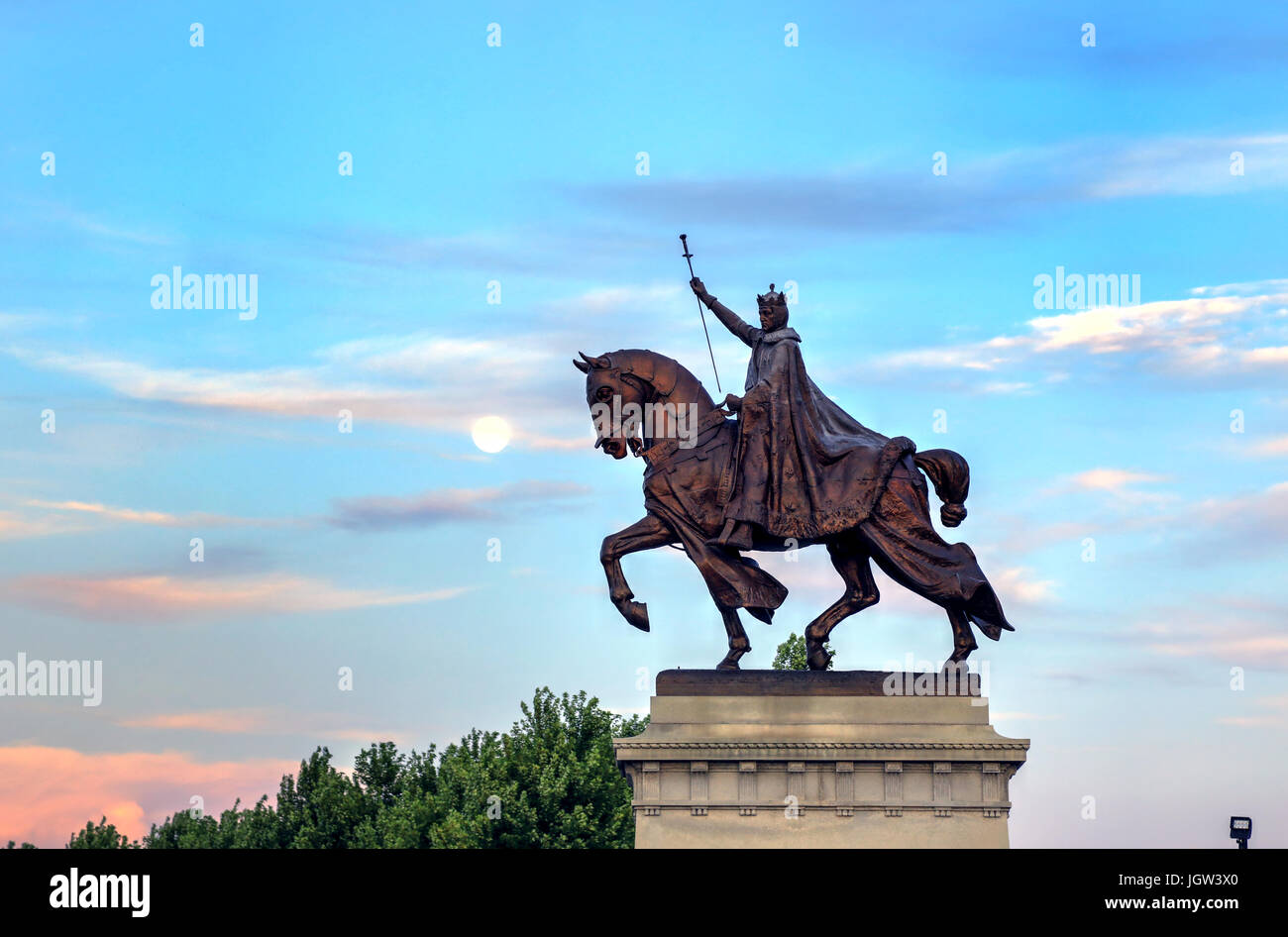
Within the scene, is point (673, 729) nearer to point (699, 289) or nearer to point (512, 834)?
point (699, 289)

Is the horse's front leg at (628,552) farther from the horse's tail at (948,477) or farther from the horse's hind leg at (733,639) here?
the horse's tail at (948,477)

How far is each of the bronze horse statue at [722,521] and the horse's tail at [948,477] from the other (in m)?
0.01

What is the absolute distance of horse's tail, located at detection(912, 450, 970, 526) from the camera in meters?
25.8

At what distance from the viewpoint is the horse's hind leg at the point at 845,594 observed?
25.7 m

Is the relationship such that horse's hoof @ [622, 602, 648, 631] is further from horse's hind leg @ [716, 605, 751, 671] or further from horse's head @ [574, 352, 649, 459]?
horse's head @ [574, 352, 649, 459]

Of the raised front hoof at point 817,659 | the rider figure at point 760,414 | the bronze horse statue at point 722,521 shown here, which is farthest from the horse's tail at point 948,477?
the raised front hoof at point 817,659

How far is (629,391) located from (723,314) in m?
1.98

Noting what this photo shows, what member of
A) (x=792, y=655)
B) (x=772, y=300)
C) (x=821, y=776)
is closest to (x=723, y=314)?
(x=772, y=300)

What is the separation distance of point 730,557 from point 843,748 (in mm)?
2956

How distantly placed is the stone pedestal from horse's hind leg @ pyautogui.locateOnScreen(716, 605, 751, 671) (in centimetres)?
76
